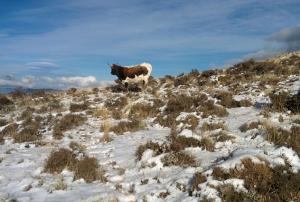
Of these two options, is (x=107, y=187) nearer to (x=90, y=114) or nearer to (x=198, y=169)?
(x=198, y=169)

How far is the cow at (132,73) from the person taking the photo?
86.5ft

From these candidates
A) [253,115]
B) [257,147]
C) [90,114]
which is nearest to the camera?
[257,147]

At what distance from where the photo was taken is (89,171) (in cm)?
1009

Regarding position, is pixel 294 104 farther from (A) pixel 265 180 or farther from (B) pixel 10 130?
(B) pixel 10 130

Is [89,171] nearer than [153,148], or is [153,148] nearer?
[89,171]

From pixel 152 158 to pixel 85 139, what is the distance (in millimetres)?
4548

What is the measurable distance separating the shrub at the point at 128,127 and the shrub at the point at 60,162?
3.47m

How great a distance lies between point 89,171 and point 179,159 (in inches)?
92.7

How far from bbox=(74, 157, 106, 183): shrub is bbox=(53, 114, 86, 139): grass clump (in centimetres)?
423

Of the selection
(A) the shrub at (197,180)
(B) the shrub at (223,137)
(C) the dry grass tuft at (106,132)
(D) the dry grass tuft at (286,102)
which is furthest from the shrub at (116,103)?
(A) the shrub at (197,180)

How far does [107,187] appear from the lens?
358 inches

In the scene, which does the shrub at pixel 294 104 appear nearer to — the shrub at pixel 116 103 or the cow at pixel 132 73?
the shrub at pixel 116 103

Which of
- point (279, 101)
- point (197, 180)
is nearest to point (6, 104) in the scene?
point (279, 101)

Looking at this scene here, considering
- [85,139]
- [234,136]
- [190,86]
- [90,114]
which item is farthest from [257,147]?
[190,86]
